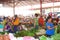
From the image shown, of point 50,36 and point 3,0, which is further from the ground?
point 3,0

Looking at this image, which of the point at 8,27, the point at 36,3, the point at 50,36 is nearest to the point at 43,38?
the point at 50,36

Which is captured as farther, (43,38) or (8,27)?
(8,27)

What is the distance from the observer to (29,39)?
439 centimetres

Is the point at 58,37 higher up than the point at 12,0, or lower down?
lower down

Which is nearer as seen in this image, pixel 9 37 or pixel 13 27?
pixel 9 37

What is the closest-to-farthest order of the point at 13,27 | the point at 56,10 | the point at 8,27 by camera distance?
the point at 8,27, the point at 13,27, the point at 56,10

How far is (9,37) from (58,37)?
1191 millimetres

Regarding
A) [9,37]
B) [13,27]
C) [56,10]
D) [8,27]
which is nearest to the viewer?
[9,37]

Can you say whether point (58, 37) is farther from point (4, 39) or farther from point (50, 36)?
point (4, 39)

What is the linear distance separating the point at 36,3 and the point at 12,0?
1.92 metres

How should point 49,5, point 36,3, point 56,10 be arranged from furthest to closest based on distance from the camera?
point 36,3 < point 49,5 < point 56,10

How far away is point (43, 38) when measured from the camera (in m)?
4.53

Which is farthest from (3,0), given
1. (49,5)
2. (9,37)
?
(9,37)

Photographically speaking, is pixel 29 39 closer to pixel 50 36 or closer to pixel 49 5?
pixel 50 36
